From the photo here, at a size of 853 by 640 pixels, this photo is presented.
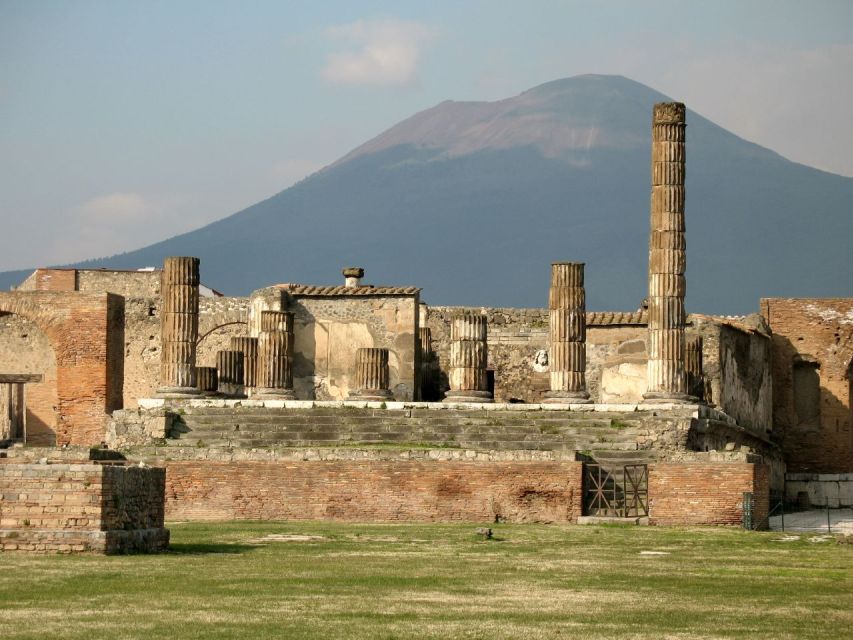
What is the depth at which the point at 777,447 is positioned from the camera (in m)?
43.8

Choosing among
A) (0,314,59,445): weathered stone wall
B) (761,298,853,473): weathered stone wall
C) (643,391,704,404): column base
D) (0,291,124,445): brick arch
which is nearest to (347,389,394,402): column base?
(643,391,704,404): column base

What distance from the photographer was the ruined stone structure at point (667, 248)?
112 feet

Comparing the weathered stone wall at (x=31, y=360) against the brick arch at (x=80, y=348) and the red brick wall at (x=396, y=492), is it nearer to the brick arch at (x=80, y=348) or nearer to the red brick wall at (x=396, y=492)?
the brick arch at (x=80, y=348)

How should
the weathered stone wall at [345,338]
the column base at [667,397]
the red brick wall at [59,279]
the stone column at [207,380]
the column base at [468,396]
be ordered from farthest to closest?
A: the red brick wall at [59,279]
the weathered stone wall at [345,338]
the stone column at [207,380]
the column base at [468,396]
the column base at [667,397]

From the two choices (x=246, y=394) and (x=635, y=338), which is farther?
(x=635, y=338)

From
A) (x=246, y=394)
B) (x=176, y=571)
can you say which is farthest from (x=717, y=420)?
(x=176, y=571)

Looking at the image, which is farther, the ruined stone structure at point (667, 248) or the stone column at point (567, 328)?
the stone column at point (567, 328)

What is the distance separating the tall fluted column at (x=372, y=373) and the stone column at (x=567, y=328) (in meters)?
3.33

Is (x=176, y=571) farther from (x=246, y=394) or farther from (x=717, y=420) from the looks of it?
(x=246, y=394)

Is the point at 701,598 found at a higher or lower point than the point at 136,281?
lower

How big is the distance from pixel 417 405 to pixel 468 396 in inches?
101

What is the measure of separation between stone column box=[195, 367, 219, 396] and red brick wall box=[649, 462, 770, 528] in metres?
11.5

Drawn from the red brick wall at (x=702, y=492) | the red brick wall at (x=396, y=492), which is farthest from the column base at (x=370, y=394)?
the red brick wall at (x=702, y=492)

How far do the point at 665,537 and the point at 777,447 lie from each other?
65.6 feet
